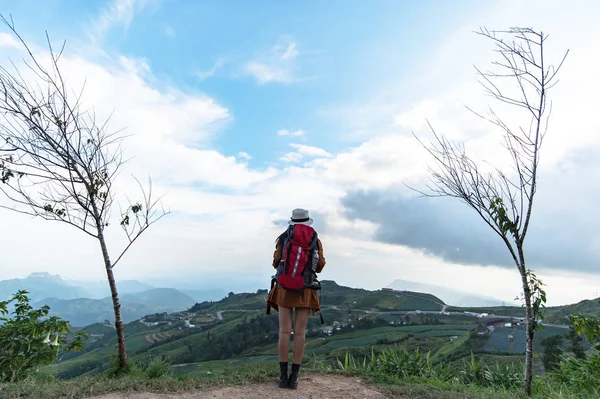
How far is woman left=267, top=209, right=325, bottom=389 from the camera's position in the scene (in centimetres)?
537

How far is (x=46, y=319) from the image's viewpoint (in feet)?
22.2

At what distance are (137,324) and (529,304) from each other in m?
174

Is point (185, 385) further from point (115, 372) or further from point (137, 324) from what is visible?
point (137, 324)

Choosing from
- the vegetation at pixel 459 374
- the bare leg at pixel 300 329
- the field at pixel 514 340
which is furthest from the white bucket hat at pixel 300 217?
the field at pixel 514 340

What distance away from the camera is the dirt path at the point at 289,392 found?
5.20 m

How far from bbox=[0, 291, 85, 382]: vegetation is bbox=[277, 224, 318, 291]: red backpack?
386cm

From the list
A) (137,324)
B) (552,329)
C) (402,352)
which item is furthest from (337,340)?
(137,324)

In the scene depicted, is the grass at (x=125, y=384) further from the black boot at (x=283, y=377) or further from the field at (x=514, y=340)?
the field at (x=514, y=340)

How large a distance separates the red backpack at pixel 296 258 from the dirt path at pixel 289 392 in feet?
4.79

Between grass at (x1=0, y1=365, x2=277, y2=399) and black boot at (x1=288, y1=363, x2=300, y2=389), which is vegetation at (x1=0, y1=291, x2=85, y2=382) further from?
black boot at (x1=288, y1=363, x2=300, y2=389)

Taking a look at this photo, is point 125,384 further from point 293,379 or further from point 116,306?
point 293,379

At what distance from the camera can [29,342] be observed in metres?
6.28

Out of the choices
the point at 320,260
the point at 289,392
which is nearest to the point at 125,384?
the point at 289,392

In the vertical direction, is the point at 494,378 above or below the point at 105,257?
below
